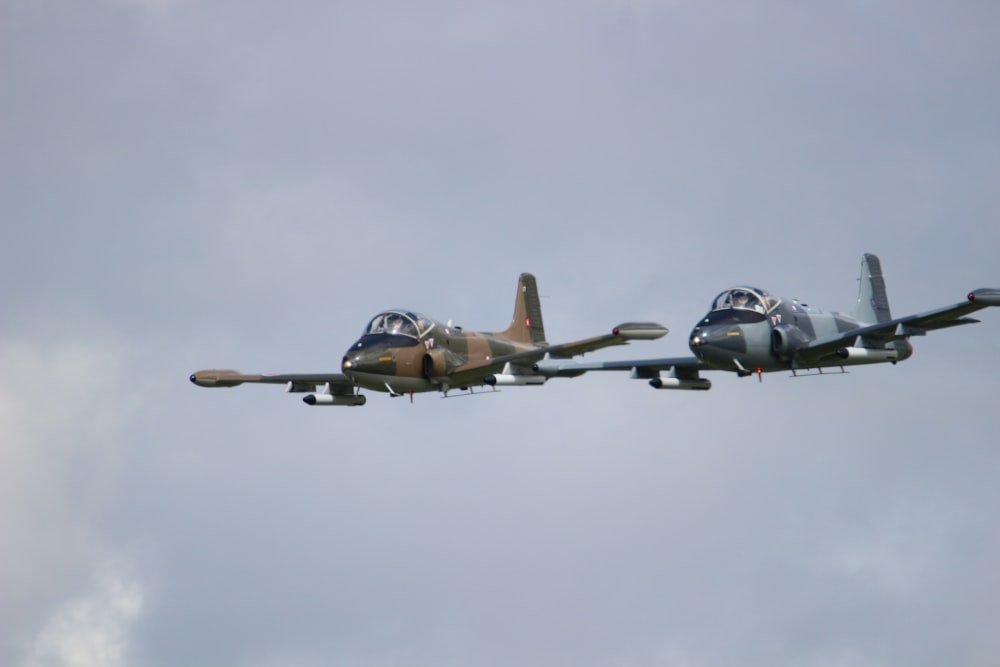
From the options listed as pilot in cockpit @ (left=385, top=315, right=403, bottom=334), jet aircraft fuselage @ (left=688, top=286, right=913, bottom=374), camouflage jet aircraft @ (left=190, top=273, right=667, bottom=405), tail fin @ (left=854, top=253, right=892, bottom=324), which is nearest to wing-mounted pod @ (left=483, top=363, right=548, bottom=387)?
camouflage jet aircraft @ (left=190, top=273, right=667, bottom=405)

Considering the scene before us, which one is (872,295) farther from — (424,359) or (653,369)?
(424,359)

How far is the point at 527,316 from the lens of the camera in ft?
270

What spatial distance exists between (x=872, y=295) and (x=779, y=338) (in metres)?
10.2

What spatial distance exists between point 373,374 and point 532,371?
23.8 ft

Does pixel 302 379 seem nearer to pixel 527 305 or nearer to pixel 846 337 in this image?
pixel 527 305

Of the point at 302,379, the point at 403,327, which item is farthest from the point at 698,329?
the point at 302,379

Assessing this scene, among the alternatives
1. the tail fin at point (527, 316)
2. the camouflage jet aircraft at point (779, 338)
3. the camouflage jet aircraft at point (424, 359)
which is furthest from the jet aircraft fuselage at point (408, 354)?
the camouflage jet aircraft at point (779, 338)

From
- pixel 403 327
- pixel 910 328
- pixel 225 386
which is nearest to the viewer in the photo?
pixel 910 328

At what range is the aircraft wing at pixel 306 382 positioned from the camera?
78144mm

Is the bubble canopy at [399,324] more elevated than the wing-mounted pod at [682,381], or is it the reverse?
the bubble canopy at [399,324]

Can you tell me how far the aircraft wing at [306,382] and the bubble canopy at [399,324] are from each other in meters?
2.60

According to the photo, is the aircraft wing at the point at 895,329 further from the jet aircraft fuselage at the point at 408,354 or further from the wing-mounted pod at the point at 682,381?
the jet aircraft fuselage at the point at 408,354

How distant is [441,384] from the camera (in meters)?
75.9

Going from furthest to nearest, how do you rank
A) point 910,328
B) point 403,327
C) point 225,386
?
point 225,386 → point 403,327 → point 910,328
